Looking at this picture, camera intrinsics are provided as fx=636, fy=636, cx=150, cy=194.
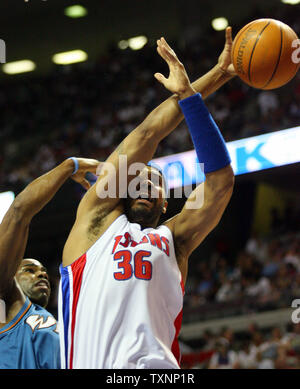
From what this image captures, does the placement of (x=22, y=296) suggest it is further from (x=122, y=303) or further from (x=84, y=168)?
(x=122, y=303)

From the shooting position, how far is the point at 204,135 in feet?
8.80

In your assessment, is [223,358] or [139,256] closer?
[139,256]

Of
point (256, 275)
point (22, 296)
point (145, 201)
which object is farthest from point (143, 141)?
point (256, 275)

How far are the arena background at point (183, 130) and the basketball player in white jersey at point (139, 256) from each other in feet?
18.0

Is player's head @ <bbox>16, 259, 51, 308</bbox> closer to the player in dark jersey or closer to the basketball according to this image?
the player in dark jersey

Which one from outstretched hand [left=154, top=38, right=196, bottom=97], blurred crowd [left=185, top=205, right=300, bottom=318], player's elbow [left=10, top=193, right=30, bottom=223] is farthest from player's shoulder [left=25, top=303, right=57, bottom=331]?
blurred crowd [left=185, top=205, right=300, bottom=318]

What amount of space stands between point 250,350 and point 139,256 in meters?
6.25

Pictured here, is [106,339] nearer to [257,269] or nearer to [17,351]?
[17,351]

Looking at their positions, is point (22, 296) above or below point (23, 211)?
below

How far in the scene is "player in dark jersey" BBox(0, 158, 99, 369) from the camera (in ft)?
10.3

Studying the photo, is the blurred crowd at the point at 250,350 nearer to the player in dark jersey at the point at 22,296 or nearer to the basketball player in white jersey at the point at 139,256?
the player in dark jersey at the point at 22,296

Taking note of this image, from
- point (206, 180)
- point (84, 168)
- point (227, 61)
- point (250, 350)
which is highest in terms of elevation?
point (227, 61)

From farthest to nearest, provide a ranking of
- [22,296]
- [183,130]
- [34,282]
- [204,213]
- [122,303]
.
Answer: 1. [183,130]
2. [34,282]
3. [22,296]
4. [204,213]
5. [122,303]

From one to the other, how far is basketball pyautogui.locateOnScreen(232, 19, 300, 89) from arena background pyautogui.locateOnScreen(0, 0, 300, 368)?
5257 mm
